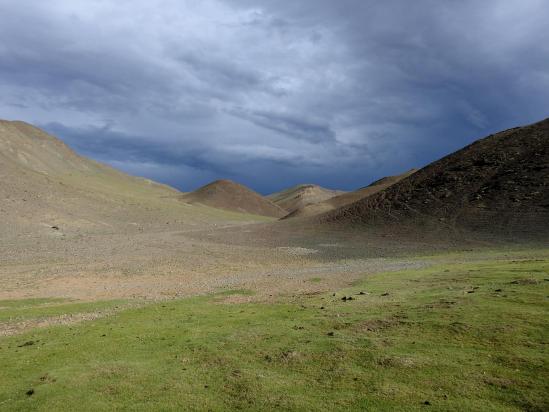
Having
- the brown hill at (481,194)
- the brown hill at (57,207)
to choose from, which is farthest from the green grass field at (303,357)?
the brown hill at (57,207)

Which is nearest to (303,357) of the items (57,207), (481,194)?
(481,194)

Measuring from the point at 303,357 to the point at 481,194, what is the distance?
70.4 m

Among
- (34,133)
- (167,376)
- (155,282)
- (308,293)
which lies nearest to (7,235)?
(155,282)

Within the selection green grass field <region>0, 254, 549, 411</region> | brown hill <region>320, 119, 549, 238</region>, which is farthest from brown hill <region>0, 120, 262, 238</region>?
green grass field <region>0, 254, 549, 411</region>

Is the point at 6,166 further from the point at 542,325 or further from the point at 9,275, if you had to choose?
the point at 542,325

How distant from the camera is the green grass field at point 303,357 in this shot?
10445mm

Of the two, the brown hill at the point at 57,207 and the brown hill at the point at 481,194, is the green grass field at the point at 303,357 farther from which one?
the brown hill at the point at 57,207

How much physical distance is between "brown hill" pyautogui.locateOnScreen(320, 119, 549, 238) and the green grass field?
48440mm

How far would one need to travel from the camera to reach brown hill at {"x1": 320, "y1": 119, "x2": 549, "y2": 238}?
65.8 metres

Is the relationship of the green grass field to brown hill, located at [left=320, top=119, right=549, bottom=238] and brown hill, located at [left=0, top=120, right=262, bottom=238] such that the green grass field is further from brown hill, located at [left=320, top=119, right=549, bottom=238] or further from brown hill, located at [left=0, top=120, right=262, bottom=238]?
brown hill, located at [left=0, top=120, right=262, bottom=238]

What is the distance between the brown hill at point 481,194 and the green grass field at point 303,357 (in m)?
48.4

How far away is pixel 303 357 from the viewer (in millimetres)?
12922

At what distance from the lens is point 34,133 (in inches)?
7333

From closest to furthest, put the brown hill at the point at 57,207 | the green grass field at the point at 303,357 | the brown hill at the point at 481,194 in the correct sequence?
1. the green grass field at the point at 303,357
2. the brown hill at the point at 481,194
3. the brown hill at the point at 57,207
